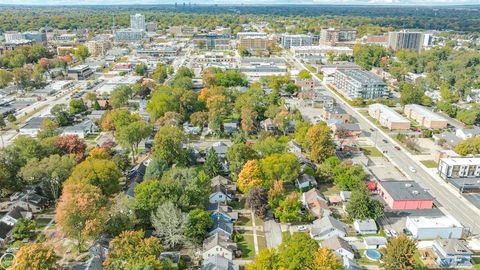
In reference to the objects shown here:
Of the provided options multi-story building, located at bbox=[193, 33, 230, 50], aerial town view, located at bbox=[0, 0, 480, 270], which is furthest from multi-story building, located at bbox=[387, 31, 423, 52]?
multi-story building, located at bbox=[193, 33, 230, 50]

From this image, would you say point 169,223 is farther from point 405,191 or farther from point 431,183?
point 431,183

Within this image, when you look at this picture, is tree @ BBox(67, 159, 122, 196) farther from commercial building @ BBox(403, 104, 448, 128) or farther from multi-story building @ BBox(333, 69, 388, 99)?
multi-story building @ BBox(333, 69, 388, 99)

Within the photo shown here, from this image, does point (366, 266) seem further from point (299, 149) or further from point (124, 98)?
point (124, 98)

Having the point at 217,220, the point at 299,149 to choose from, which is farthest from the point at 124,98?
the point at 217,220

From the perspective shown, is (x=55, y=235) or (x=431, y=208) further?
(x=431, y=208)

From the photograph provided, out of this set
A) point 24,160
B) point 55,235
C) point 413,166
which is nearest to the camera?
point 55,235

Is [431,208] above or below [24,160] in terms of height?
below
